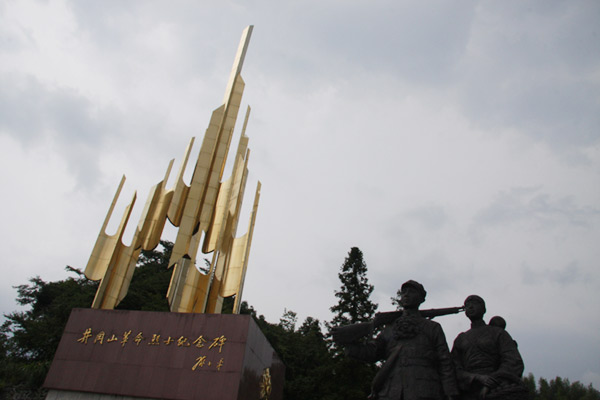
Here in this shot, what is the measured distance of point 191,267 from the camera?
30.3ft

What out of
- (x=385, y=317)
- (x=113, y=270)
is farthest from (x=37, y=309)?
(x=385, y=317)

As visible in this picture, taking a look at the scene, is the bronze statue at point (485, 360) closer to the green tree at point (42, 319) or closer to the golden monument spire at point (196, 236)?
the golden monument spire at point (196, 236)

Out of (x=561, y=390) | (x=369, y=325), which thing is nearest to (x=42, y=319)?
(x=369, y=325)

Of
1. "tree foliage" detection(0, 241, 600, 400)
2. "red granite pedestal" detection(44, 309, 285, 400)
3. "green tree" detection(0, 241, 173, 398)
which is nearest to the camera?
"red granite pedestal" detection(44, 309, 285, 400)

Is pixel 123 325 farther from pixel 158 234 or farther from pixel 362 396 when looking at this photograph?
pixel 362 396

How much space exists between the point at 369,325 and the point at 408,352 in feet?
1.15

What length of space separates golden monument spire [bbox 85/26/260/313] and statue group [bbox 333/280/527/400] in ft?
18.8

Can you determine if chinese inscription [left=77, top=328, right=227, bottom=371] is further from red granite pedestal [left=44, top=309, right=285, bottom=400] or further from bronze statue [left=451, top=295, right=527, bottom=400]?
bronze statue [left=451, top=295, right=527, bottom=400]

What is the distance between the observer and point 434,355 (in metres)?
3.02

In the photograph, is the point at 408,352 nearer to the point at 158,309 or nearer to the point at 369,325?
the point at 369,325

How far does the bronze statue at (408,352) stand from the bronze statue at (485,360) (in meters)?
0.11

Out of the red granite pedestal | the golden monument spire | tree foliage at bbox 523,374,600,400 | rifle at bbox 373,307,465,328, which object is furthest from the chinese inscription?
tree foliage at bbox 523,374,600,400

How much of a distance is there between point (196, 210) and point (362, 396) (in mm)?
8582

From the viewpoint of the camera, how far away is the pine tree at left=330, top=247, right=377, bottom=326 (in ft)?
60.0
